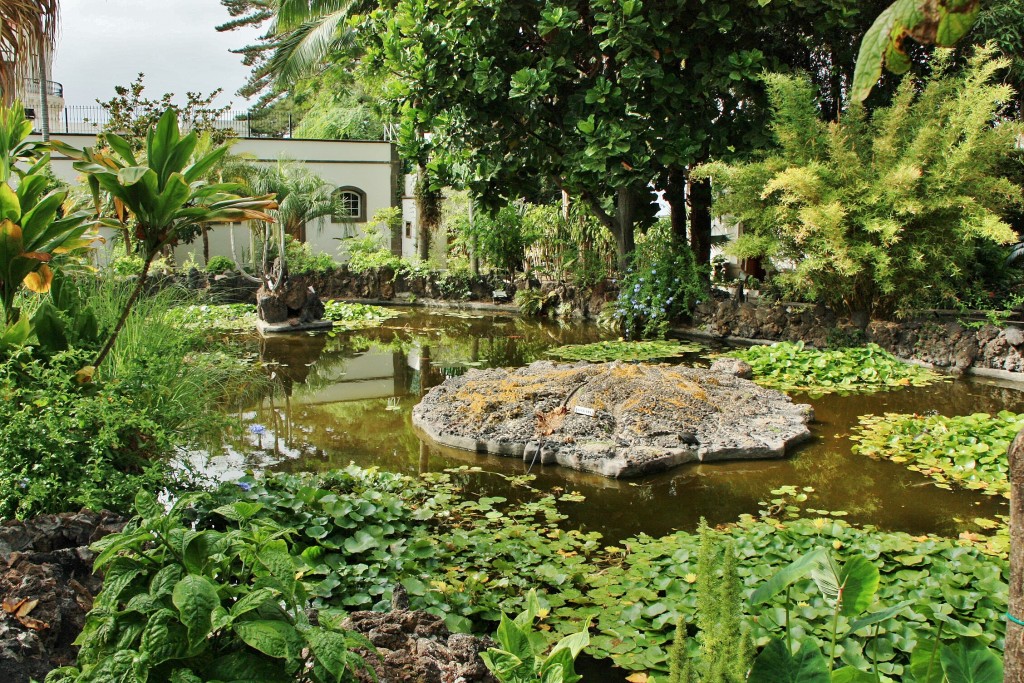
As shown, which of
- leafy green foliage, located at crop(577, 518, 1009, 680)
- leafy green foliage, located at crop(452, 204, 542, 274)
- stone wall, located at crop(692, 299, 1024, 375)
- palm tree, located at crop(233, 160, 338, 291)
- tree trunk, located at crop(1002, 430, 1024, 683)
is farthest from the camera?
leafy green foliage, located at crop(452, 204, 542, 274)

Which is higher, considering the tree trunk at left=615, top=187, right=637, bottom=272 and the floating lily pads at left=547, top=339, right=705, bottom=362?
the tree trunk at left=615, top=187, right=637, bottom=272

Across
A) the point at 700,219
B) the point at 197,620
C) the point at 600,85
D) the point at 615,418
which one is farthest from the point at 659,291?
the point at 197,620

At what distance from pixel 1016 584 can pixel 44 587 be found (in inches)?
105

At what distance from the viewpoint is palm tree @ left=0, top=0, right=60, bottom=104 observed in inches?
229

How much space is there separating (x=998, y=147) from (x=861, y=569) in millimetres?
9016

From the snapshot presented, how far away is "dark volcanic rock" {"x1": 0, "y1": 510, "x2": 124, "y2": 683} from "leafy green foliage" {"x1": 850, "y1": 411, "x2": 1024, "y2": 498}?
5.19 m

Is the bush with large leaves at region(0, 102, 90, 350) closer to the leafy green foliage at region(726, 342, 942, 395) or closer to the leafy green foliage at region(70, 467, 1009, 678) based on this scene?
the leafy green foliage at region(70, 467, 1009, 678)

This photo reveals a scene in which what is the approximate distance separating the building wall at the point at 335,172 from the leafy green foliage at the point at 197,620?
66.9ft

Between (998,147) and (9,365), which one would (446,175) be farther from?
(9,365)

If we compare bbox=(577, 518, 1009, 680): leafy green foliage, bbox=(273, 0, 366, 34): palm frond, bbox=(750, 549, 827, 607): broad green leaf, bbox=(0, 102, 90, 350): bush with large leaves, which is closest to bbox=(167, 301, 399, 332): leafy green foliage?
bbox=(273, 0, 366, 34): palm frond

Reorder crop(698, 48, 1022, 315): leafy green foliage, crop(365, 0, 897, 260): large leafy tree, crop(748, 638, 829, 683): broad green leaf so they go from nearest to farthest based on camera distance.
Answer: crop(748, 638, 829, 683): broad green leaf, crop(698, 48, 1022, 315): leafy green foliage, crop(365, 0, 897, 260): large leafy tree

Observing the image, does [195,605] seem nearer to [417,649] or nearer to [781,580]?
[417,649]

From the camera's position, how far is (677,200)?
13.7 meters

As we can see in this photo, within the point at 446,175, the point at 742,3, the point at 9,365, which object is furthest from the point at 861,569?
the point at 446,175
